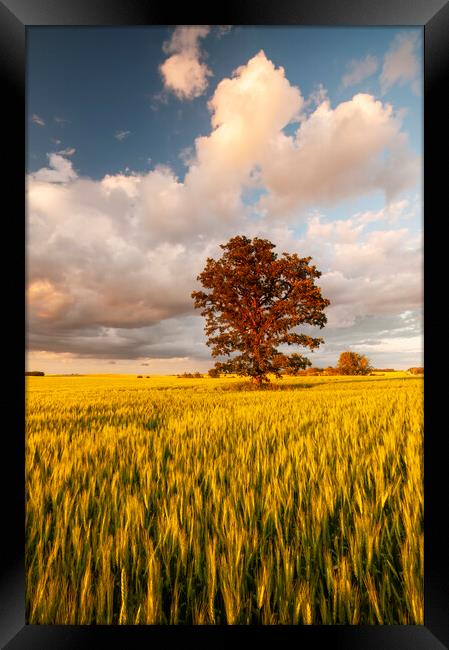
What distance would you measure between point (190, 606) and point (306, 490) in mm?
1009

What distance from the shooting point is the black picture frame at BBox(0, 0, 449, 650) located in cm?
124

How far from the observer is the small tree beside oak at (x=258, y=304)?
48.8ft

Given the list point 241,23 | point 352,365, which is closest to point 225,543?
point 241,23

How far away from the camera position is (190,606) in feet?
4.00

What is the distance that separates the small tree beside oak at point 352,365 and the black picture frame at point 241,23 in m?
48.6

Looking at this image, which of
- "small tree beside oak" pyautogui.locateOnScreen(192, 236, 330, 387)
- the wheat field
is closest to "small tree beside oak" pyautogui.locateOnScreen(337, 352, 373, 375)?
"small tree beside oak" pyautogui.locateOnScreen(192, 236, 330, 387)

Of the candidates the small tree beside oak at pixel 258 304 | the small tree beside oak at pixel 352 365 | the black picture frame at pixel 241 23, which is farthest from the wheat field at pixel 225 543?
the small tree beside oak at pixel 352 365

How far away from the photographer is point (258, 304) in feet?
52.8

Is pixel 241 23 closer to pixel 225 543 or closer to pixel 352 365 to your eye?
pixel 225 543

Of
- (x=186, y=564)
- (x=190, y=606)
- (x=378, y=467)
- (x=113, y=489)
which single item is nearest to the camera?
(x=190, y=606)

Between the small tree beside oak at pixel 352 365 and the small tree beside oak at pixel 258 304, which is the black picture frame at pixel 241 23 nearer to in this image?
the small tree beside oak at pixel 258 304
